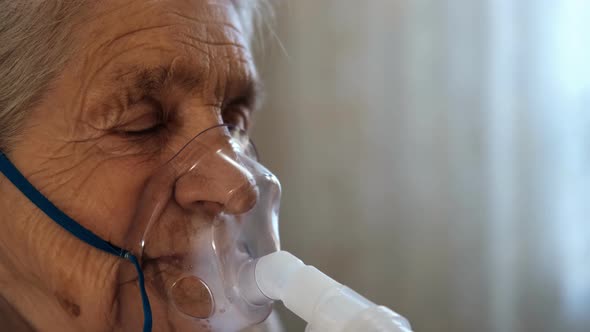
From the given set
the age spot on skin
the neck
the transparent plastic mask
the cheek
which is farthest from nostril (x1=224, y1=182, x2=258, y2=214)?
the neck

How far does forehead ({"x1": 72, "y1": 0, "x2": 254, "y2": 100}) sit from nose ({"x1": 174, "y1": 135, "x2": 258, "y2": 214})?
12cm

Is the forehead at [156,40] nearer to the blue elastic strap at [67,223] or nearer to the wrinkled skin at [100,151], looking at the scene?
the wrinkled skin at [100,151]

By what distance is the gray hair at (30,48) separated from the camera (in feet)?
2.64

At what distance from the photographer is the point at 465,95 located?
69.2 inches

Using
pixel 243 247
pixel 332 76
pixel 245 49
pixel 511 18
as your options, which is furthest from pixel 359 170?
pixel 243 247

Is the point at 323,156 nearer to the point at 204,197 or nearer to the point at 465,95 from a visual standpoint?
the point at 465,95

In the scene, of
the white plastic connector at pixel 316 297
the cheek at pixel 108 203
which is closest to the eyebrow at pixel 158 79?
the cheek at pixel 108 203

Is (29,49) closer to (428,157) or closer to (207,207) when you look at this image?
(207,207)

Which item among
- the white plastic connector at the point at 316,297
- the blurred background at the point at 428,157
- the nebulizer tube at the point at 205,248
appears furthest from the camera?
the blurred background at the point at 428,157

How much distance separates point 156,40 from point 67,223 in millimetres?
273

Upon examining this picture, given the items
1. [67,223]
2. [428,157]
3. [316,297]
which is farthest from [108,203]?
[428,157]

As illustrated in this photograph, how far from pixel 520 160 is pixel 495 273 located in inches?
13.4

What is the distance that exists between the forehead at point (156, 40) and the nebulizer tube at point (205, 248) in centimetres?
12

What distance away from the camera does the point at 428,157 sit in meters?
1.79
